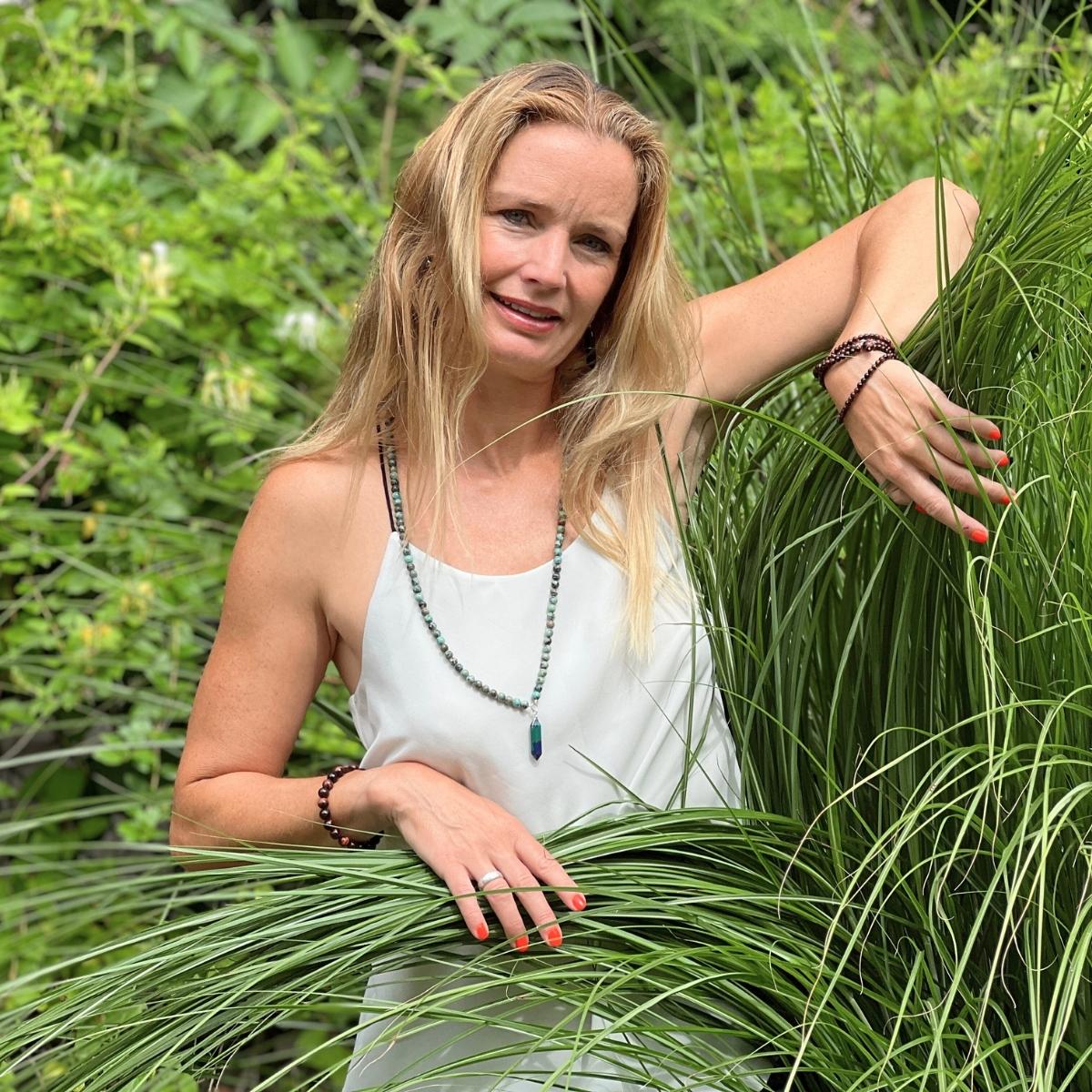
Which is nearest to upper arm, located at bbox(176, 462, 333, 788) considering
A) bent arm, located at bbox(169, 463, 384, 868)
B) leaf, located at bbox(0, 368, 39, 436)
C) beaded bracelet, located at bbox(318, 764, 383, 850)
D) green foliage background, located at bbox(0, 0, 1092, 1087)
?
bent arm, located at bbox(169, 463, 384, 868)

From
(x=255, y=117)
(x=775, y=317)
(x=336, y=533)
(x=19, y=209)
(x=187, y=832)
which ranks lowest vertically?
(x=187, y=832)

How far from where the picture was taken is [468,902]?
1.20m

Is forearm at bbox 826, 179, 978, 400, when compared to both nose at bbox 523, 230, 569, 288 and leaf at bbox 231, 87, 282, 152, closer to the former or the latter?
nose at bbox 523, 230, 569, 288

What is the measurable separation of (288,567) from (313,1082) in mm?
573

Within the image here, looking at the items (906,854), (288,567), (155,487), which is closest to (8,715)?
(155,487)

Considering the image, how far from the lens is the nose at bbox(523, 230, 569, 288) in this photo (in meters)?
1.43

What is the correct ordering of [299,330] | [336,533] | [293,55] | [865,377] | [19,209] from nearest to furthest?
[865,377]
[336,533]
[19,209]
[299,330]
[293,55]

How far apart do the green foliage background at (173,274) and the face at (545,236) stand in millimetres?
718

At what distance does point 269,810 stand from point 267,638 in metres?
0.19

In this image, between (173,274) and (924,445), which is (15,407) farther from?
(924,445)

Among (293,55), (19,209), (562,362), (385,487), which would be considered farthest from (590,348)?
(293,55)

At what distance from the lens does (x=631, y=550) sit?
150 centimetres

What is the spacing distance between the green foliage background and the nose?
77 centimetres

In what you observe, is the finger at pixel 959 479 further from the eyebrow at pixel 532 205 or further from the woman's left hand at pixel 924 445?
the eyebrow at pixel 532 205
